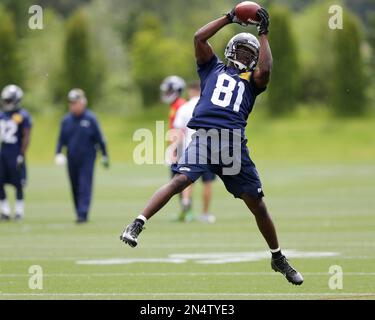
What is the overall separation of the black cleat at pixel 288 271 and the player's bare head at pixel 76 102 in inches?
326

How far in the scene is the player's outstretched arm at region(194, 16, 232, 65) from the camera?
9.36 meters

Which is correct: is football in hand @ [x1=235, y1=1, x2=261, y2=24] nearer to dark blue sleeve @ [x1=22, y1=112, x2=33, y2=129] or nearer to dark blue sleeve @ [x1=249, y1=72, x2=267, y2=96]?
dark blue sleeve @ [x1=249, y1=72, x2=267, y2=96]

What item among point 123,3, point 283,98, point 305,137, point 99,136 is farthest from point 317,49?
point 99,136

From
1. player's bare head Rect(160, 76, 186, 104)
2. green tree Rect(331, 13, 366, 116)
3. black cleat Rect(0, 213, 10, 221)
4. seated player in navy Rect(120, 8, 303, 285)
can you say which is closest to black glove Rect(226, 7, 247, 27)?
seated player in navy Rect(120, 8, 303, 285)

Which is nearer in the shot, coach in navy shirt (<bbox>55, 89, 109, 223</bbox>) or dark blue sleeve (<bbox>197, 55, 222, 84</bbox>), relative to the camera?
dark blue sleeve (<bbox>197, 55, 222, 84</bbox>)

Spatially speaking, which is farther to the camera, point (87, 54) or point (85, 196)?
point (87, 54)

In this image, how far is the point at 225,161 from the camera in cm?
924

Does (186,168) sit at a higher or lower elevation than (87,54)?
lower

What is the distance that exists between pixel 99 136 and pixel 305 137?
25142mm

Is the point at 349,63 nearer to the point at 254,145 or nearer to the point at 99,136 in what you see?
the point at 254,145

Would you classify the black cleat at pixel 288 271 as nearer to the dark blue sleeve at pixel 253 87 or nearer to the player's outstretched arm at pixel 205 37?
the dark blue sleeve at pixel 253 87

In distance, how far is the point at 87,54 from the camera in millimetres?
46812

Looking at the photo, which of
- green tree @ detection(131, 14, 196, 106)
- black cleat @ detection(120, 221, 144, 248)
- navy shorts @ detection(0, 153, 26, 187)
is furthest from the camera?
green tree @ detection(131, 14, 196, 106)

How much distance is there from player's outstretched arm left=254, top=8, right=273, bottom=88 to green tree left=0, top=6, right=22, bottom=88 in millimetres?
36866
